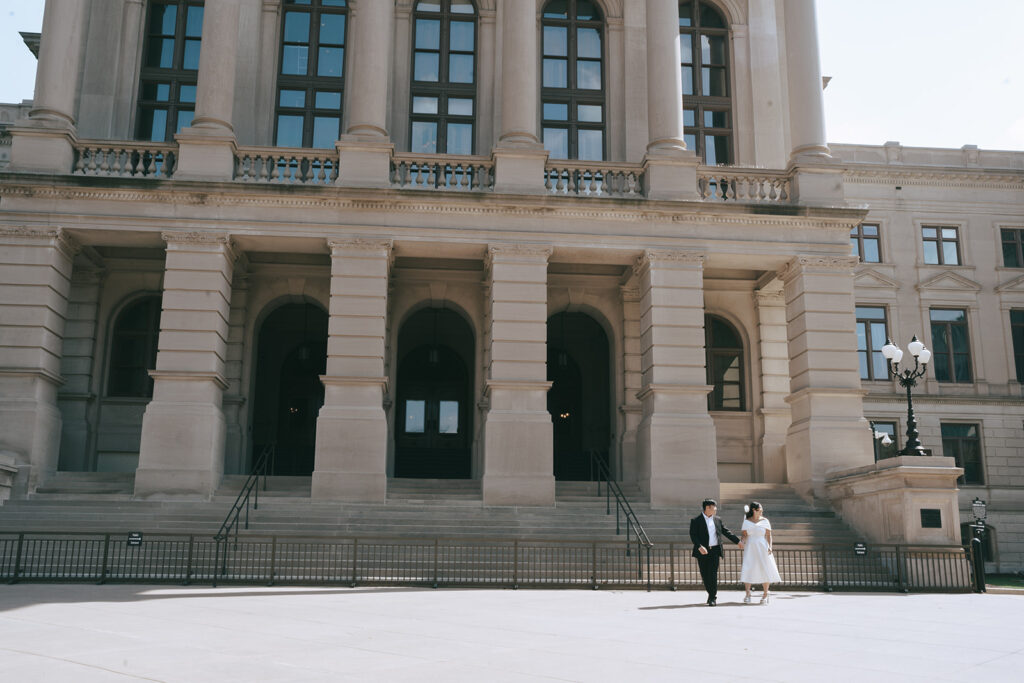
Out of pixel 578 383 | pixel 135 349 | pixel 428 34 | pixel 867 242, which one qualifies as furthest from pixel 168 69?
pixel 867 242

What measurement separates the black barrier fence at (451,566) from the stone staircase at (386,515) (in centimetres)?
97

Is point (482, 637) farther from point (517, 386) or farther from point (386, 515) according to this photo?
point (517, 386)

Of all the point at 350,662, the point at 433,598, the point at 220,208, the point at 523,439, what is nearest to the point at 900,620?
the point at 433,598

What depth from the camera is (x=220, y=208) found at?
24.2 meters

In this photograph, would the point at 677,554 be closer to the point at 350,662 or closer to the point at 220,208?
the point at 350,662

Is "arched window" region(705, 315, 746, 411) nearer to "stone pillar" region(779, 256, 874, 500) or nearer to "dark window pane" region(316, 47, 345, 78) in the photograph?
"stone pillar" region(779, 256, 874, 500)

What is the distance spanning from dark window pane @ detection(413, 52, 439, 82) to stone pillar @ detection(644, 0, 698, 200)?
22.5ft

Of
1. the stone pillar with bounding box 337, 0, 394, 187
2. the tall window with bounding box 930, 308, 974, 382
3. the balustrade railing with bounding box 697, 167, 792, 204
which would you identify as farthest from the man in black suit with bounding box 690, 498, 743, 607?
the tall window with bounding box 930, 308, 974, 382

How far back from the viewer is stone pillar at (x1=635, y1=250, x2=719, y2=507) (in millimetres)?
23250

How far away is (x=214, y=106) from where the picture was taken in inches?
979

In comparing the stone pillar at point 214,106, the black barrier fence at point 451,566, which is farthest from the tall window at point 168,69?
the black barrier fence at point 451,566

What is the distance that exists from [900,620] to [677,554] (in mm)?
7427

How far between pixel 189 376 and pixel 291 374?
7.86 m

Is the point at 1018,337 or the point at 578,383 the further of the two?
the point at 1018,337
